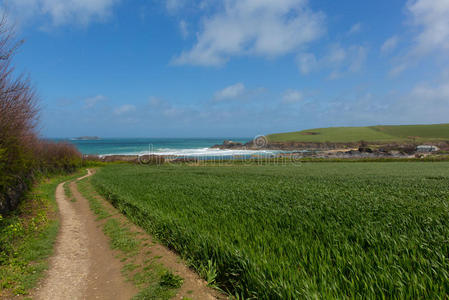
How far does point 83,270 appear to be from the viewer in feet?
15.7

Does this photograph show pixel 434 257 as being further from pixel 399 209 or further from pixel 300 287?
pixel 399 209

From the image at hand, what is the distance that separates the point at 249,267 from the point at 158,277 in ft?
6.39

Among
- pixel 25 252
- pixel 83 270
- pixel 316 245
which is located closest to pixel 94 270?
pixel 83 270

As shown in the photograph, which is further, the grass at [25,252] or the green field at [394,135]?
the green field at [394,135]

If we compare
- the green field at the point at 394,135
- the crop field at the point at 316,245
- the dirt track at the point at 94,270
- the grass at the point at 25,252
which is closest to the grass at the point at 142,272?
the dirt track at the point at 94,270

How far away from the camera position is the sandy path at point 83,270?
393 cm

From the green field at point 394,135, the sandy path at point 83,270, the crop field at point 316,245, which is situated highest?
the green field at point 394,135

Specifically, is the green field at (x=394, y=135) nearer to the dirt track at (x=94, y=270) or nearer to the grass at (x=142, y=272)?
the grass at (x=142, y=272)

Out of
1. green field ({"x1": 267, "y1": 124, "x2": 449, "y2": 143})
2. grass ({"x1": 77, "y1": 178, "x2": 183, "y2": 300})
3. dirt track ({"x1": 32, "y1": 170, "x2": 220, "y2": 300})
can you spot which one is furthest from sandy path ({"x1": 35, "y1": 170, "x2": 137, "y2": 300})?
green field ({"x1": 267, "y1": 124, "x2": 449, "y2": 143})

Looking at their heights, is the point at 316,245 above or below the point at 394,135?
below

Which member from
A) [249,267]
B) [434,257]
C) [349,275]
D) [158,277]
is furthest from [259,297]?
[434,257]

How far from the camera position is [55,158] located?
3164cm

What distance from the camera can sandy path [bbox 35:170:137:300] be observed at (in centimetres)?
393

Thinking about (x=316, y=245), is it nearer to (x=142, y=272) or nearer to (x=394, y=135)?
(x=142, y=272)
